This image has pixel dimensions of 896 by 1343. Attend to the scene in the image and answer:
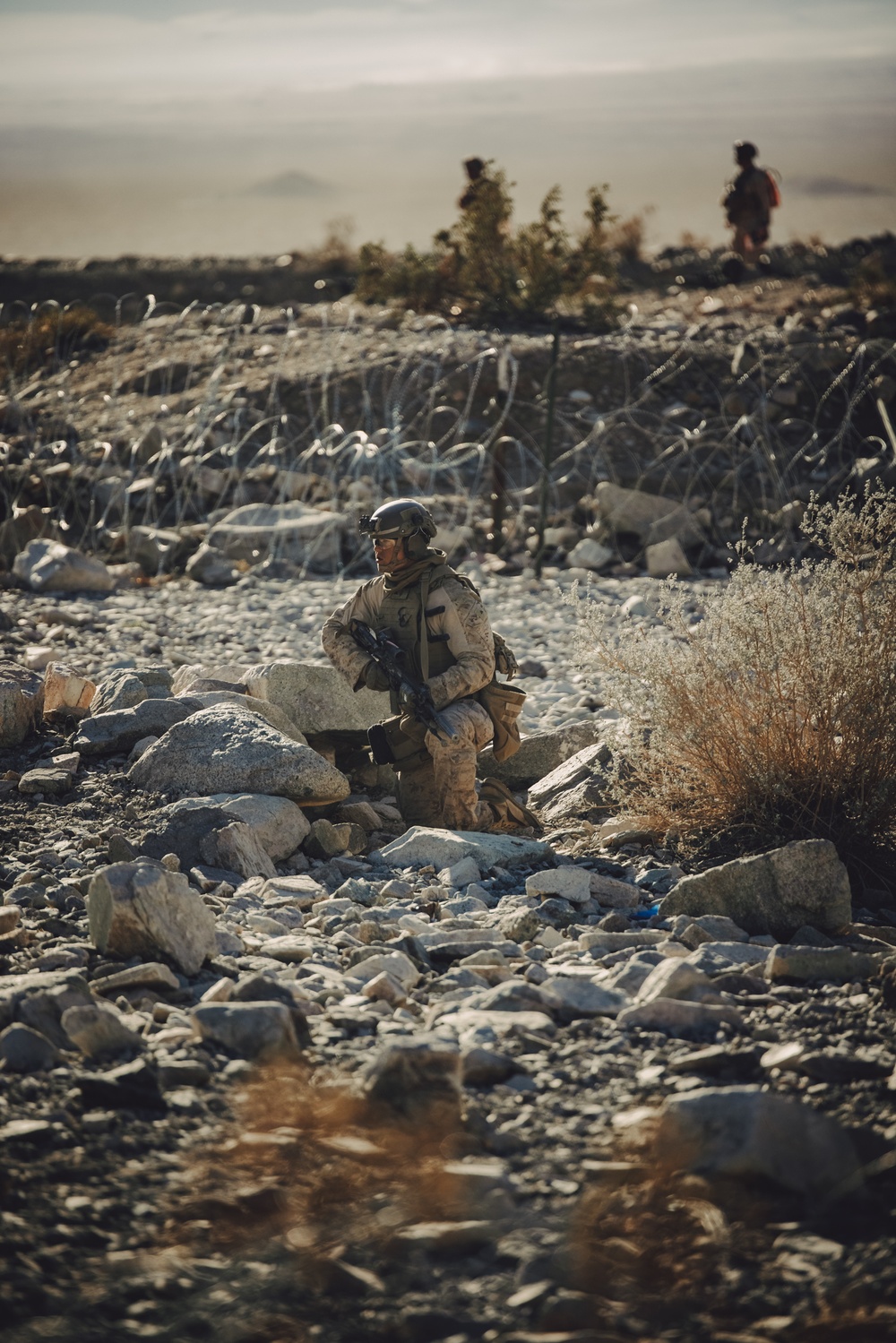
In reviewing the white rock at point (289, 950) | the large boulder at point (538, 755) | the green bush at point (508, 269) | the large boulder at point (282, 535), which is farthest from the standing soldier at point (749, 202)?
the white rock at point (289, 950)

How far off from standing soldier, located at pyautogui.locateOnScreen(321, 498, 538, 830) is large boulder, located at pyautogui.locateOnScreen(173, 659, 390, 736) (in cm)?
45

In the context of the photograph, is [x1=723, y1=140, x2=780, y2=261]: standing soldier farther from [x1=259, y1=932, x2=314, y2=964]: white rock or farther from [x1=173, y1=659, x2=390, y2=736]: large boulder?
[x1=259, y1=932, x2=314, y2=964]: white rock

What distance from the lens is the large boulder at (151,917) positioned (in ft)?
10.3

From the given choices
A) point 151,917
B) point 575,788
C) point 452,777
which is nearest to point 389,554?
Result: point 452,777

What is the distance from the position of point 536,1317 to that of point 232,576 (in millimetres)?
7509

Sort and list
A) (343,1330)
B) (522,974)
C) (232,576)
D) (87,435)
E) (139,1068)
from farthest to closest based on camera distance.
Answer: (87,435)
(232,576)
(522,974)
(139,1068)
(343,1330)

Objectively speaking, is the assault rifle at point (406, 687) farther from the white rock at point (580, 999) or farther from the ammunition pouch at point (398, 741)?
the white rock at point (580, 999)

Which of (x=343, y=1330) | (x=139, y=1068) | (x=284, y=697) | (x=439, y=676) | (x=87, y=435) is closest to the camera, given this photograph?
(x=343, y=1330)

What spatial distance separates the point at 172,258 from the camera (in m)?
25.7

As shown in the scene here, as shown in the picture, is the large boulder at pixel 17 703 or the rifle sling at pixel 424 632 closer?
the rifle sling at pixel 424 632

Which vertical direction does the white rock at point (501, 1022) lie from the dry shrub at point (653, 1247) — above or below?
below

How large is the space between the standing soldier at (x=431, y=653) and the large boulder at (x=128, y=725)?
0.76 meters

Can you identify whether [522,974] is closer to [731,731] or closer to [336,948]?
[336,948]

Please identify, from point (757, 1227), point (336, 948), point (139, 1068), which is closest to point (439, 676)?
point (336, 948)
